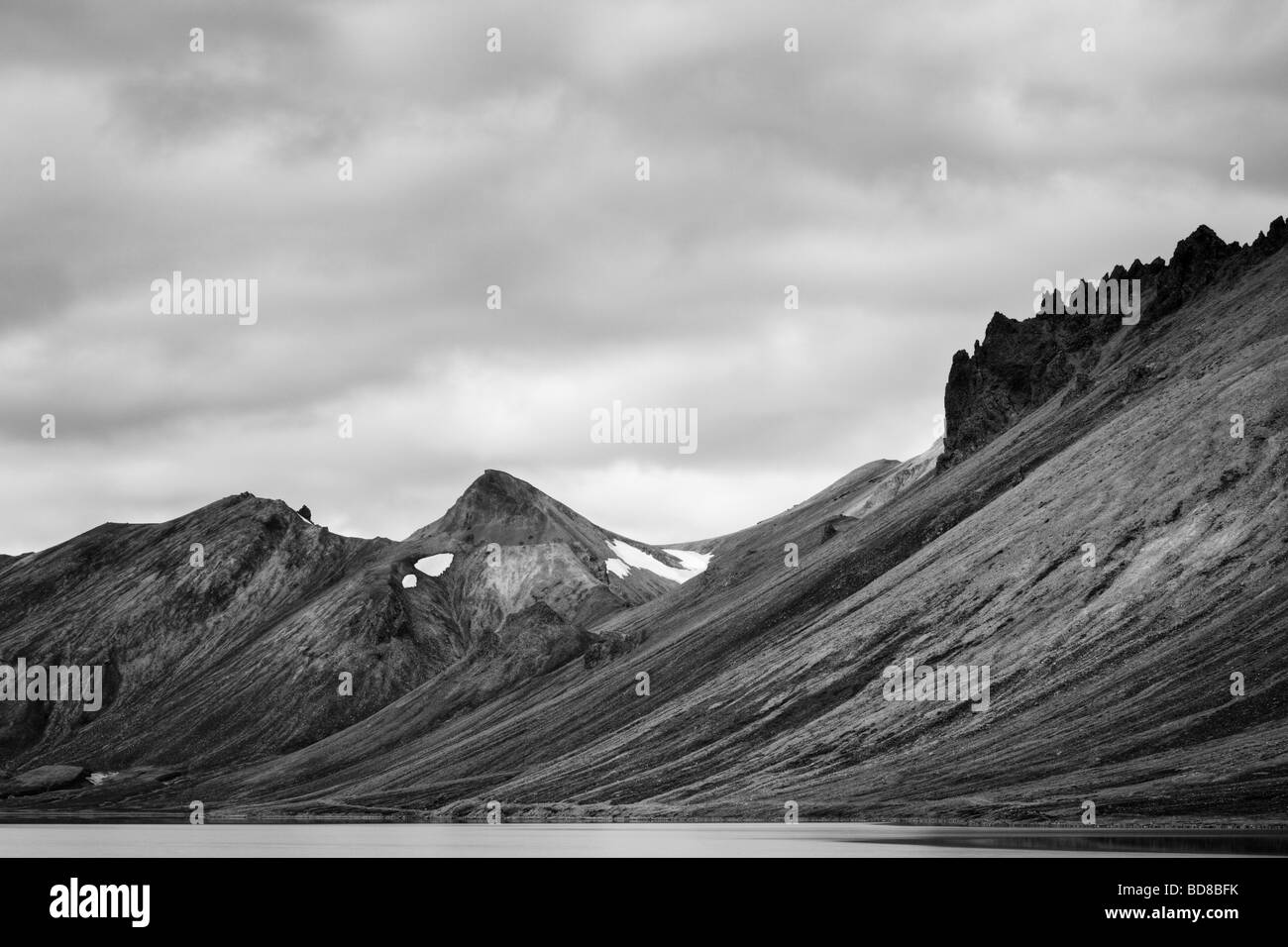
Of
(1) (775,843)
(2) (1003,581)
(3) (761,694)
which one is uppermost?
(2) (1003,581)

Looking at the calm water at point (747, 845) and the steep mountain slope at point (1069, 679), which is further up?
the steep mountain slope at point (1069, 679)

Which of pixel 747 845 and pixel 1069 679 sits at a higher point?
pixel 1069 679

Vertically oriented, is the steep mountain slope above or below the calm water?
above

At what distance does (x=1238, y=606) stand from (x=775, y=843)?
79904 millimetres

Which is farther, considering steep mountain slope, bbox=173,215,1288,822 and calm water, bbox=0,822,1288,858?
steep mountain slope, bbox=173,215,1288,822

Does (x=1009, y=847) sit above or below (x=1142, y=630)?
below

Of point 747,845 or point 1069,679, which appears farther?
point 1069,679

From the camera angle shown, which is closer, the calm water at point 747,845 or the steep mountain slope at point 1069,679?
the calm water at point 747,845
